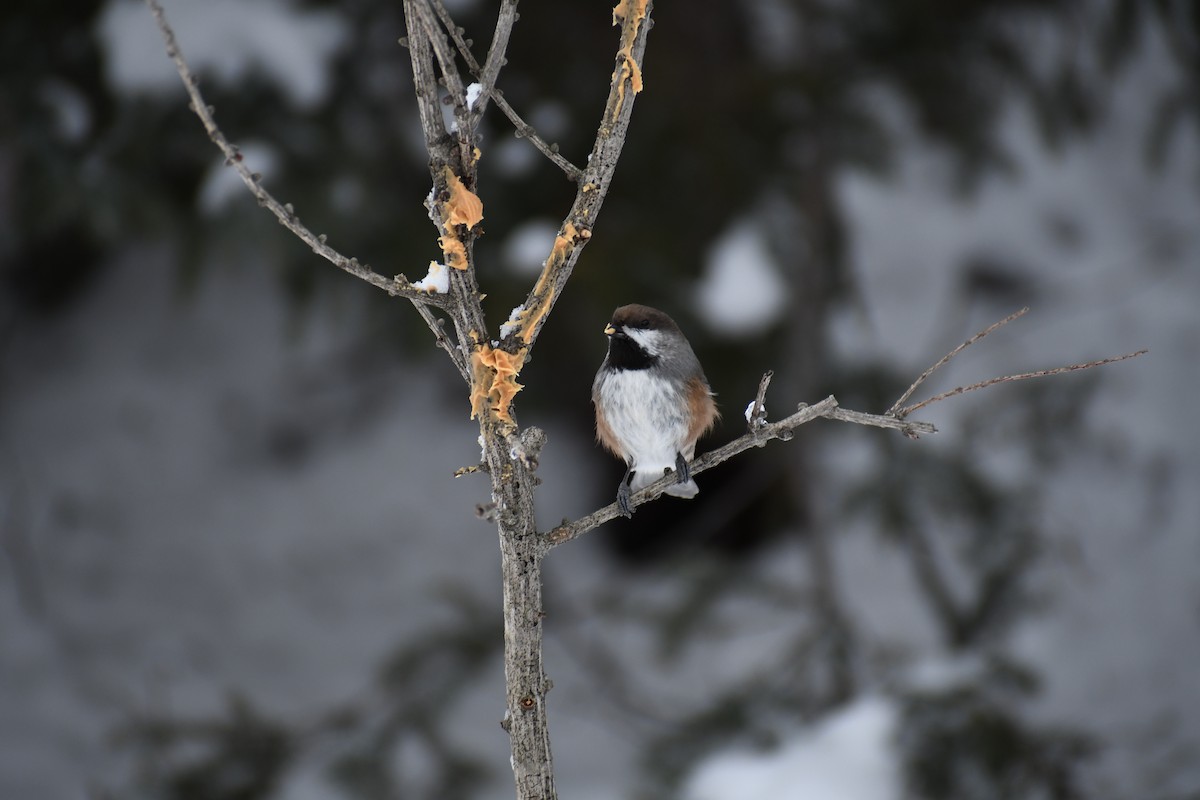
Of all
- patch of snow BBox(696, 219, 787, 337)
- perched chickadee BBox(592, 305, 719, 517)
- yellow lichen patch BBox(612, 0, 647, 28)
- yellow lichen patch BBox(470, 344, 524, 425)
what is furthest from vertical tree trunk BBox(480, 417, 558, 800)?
patch of snow BBox(696, 219, 787, 337)

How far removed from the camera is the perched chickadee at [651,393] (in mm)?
2002

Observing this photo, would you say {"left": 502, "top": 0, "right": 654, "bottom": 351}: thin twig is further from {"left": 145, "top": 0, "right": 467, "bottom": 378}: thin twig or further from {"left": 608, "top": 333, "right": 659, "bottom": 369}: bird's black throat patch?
{"left": 608, "top": 333, "right": 659, "bottom": 369}: bird's black throat patch

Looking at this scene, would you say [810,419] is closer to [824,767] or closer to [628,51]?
[628,51]

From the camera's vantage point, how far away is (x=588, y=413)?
20.6 feet

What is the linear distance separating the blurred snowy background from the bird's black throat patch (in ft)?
6.73

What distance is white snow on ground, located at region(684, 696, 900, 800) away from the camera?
3.88m

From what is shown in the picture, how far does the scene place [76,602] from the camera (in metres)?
6.27

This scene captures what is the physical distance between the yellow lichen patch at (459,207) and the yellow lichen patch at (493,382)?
6.2 inches

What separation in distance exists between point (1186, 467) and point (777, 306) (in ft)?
10.8

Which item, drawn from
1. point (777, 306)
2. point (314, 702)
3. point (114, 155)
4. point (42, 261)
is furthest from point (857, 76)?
point (42, 261)

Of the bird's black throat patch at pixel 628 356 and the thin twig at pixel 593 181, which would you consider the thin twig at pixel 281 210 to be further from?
the bird's black throat patch at pixel 628 356

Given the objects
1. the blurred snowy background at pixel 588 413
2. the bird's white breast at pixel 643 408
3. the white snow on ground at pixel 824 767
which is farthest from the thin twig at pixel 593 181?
the white snow on ground at pixel 824 767

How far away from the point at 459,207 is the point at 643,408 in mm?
939

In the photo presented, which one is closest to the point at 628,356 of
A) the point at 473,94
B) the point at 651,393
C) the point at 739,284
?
the point at 651,393
